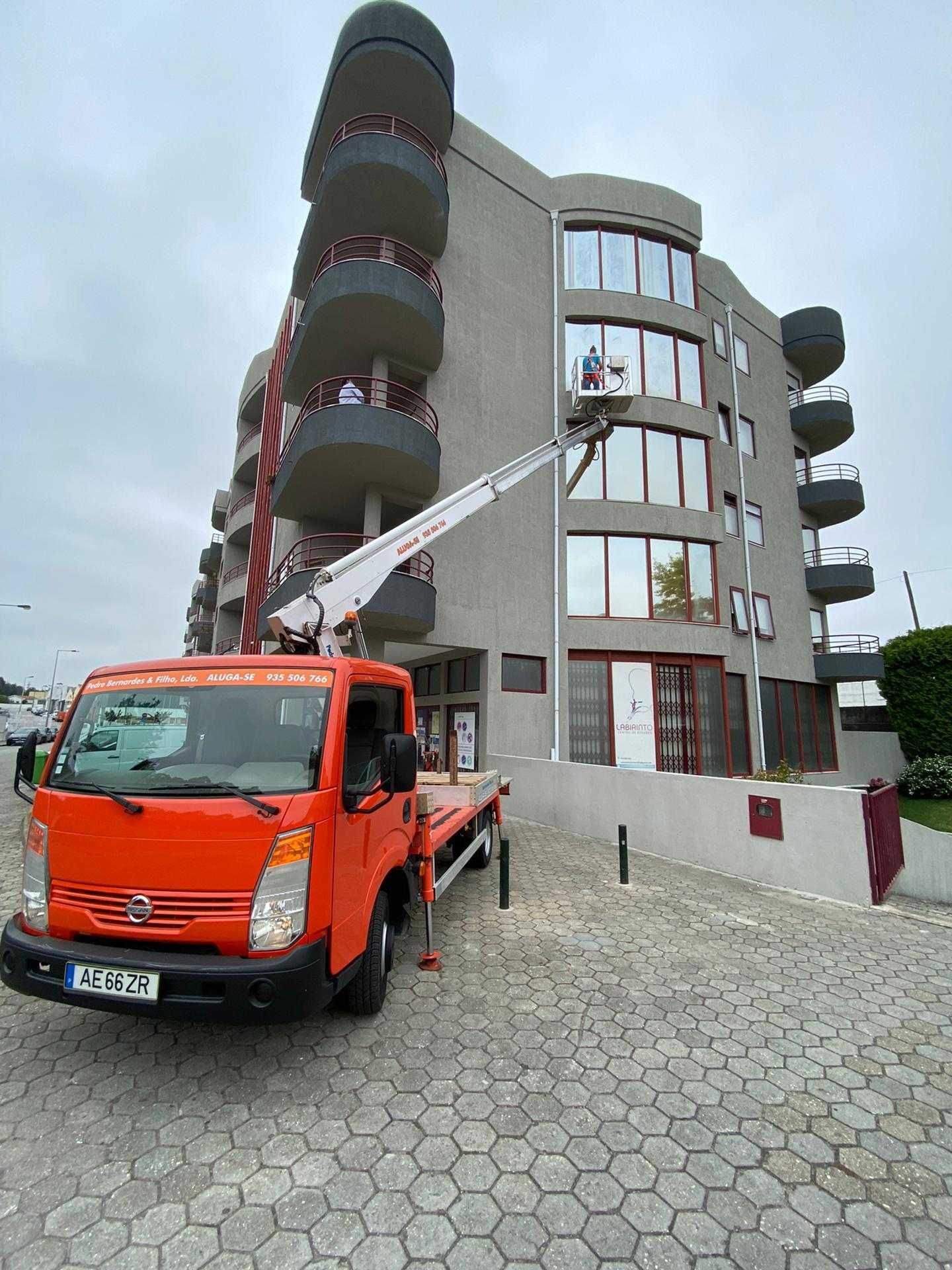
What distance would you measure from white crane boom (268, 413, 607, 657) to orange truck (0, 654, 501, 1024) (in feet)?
6.85

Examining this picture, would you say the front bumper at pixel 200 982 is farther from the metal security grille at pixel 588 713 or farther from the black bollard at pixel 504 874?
the metal security grille at pixel 588 713

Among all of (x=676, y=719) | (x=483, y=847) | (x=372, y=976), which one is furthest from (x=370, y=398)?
(x=372, y=976)

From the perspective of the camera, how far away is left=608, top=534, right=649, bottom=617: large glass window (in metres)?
15.1

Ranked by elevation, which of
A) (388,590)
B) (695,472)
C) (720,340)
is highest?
(720,340)

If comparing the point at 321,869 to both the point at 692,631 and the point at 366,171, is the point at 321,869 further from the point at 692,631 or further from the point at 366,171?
A: the point at 366,171

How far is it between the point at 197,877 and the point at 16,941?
1102 millimetres

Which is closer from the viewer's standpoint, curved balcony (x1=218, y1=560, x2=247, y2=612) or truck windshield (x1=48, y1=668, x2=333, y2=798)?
truck windshield (x1=48, y1=668, x2=333, y2=798)

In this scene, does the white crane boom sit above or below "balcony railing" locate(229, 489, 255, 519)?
below

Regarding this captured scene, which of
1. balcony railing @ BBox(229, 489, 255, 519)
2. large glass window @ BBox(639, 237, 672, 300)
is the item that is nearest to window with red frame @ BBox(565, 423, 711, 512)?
large glass window @ BBox(639, 237, 672, 300)

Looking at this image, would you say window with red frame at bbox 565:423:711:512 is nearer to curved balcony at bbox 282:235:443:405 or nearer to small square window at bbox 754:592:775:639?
small square window at bbox 754:592:775:639

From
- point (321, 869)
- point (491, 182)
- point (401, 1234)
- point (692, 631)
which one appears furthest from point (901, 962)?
point (491, 182)

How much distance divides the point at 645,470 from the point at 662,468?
602 mm

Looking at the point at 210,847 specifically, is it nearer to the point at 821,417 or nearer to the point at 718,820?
the point at 718,820

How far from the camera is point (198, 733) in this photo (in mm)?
3408
